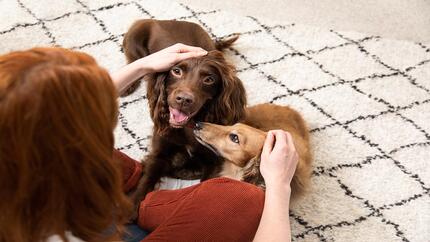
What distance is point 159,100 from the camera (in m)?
1.79

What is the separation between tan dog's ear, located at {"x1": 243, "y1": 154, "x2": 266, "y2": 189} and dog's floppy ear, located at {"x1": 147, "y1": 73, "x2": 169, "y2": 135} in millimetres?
356

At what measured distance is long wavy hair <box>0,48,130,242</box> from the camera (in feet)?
2.18

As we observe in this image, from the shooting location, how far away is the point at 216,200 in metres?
1.16

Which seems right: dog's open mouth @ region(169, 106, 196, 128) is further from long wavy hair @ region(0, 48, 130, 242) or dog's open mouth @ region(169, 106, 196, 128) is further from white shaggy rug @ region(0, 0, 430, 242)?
long wavy hair @ region(0, 48, 130, 242)

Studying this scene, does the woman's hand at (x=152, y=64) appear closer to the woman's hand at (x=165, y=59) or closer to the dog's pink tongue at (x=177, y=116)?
the woman's hand at (x=165, y=59)

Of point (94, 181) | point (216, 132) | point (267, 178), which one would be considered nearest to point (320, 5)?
point (216, 132)

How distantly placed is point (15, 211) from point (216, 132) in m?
1.07

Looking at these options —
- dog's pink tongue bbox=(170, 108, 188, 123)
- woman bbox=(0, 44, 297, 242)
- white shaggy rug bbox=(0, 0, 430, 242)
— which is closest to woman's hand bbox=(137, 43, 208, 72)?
dog's pink tongue bbox=(170, 108, 188, 123)

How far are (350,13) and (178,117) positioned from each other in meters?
1.50

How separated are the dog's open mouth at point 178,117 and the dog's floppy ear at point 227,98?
12 centimetres

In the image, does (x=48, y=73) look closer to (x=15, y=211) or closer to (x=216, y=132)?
(x=15, y=211)

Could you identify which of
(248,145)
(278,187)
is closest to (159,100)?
(248,145)

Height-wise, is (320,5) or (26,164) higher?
(26,164)

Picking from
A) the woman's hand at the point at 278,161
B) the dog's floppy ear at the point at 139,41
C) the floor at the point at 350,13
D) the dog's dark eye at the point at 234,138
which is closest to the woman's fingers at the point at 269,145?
the woman's hand at the point at 278,161
